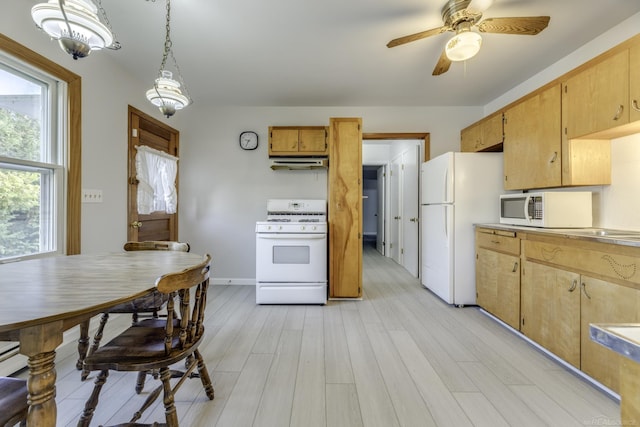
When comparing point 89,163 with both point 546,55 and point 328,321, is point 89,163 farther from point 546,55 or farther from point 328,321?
point 546,55

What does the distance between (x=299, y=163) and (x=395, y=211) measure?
2677 mm

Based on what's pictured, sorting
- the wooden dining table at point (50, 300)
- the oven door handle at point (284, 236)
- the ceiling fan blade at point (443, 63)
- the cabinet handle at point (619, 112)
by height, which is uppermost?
the ceiling fan blade at point (443, 63)

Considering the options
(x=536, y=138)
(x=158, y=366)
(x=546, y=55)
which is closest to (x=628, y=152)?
(x=536, y=138)

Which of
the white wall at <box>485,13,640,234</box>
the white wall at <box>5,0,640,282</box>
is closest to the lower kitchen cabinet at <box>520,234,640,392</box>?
the white wall at <box>485,13,640,234</box>

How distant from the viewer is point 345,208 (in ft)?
10.5

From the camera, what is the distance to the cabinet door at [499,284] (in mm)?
2309

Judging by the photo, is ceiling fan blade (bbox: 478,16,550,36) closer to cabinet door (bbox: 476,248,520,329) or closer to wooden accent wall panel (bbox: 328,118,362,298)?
wooden accent wall panel (bbox: 328,118,362,298)

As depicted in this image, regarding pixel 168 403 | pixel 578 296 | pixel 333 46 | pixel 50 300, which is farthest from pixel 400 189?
pixel 50 300

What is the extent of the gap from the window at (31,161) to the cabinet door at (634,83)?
3.88 m

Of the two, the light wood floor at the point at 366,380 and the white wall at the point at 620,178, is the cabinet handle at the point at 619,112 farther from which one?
the light wood floor at the point at 366,380

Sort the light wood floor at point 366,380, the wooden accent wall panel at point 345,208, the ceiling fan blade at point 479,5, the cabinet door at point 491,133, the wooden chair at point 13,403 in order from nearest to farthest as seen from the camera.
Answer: the wooden chair at point 13,403 → the light wood floor at point 366,380 → the ceiling fan blade at point 479,5 → the cabinet door at point 491,133 → the wooden accent wall panel at point 345,208

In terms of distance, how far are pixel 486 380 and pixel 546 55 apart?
2.87 m

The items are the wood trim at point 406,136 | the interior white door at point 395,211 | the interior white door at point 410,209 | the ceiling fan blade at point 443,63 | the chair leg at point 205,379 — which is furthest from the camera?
the interior white door at point 395,211

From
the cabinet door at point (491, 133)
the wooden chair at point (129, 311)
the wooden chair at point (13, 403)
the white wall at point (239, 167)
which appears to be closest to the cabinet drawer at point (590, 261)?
the cabinet door at point (491, 133)
